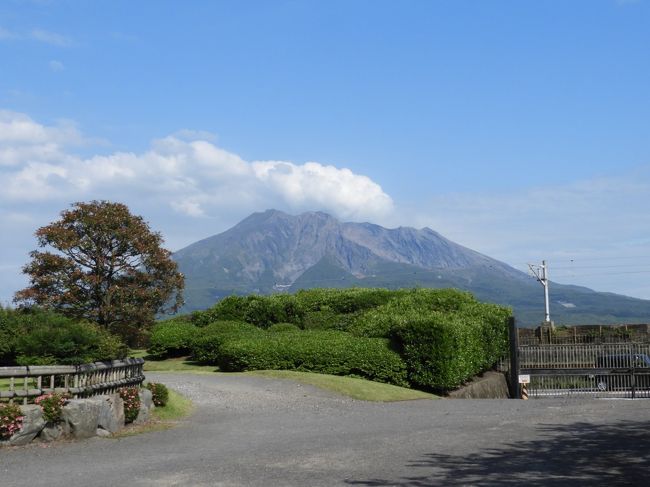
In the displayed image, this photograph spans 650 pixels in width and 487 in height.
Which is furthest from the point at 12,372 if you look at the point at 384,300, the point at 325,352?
the point at 384,300

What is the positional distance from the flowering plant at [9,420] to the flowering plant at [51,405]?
522mm

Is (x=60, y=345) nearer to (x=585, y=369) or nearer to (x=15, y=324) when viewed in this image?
(x=15, y=324)

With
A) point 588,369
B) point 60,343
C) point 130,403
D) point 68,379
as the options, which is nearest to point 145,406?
point 130,403

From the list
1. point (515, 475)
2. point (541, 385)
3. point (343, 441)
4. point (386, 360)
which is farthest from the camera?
point (541, 385)

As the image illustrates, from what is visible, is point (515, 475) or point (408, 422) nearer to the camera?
point (515, 475)

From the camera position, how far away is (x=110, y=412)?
49.8 feet

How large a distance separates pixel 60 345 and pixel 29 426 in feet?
6.97

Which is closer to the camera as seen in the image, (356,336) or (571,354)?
(571,354)

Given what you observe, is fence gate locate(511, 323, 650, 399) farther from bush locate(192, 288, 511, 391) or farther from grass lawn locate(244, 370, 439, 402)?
grass lawn locate(244, 370, 439, 402)

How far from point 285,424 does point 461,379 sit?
39.2ft

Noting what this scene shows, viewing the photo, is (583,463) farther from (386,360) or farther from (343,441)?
(386,360)

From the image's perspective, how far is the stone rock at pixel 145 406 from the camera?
16.7m

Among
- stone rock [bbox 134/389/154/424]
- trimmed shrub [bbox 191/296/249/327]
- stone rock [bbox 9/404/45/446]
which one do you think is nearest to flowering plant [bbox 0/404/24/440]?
stone rock [bbox 9/404/45/446]

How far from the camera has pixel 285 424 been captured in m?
16.5
